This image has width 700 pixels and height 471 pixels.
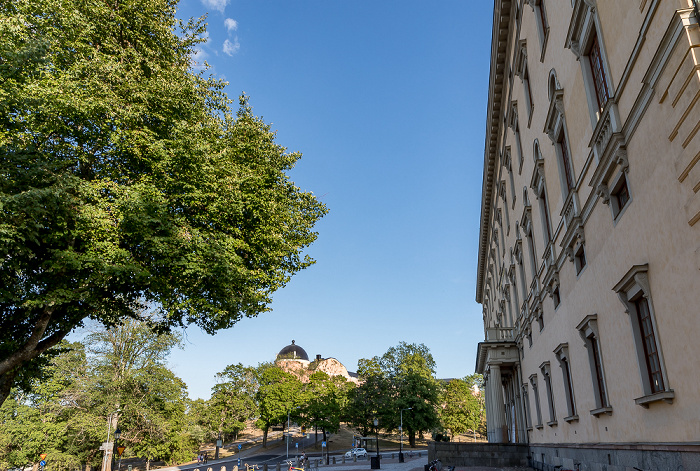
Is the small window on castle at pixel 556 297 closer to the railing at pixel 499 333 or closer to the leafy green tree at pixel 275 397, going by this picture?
the railing at pixel 499 333

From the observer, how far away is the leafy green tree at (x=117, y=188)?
1333 cm

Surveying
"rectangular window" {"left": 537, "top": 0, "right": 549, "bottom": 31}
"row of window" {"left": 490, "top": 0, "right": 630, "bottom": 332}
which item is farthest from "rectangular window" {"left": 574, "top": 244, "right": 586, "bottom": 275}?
"rectangular window" {"left": 537, "top": 0, "right": 549, "bottom": 31}

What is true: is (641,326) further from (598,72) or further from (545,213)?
(545,213)

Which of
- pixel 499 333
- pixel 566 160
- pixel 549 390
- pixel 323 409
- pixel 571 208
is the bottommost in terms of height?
pixel 323 409

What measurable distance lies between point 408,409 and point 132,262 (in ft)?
188

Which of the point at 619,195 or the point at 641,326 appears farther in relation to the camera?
the point at 619,195

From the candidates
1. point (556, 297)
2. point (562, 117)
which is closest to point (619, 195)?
point (562, 117)

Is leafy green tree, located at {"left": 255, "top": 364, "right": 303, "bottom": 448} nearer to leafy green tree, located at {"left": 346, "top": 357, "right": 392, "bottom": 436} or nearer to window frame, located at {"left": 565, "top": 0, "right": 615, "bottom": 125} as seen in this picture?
leafy green tree, located at {"left": 346, "top": 357, "right": 392, "bottom": 436}

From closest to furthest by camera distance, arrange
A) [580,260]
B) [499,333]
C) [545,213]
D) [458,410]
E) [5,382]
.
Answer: [580,260] → [5,382] → [545,213] → [499,333] → [458,410]

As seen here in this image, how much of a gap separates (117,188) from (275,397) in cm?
6399

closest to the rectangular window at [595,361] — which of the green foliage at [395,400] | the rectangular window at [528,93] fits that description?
the rectangular window at [528,93]

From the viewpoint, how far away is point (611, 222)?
10.4 m

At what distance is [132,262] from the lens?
1391cm

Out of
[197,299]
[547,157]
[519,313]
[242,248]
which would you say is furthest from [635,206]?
[519,313]
